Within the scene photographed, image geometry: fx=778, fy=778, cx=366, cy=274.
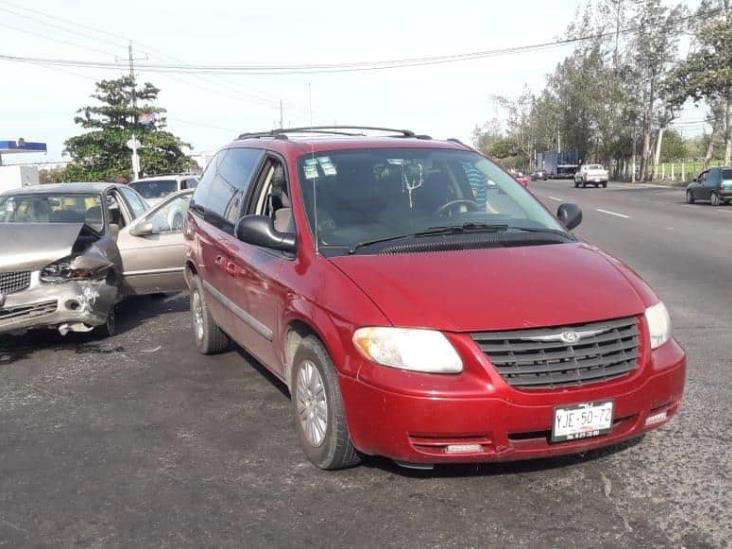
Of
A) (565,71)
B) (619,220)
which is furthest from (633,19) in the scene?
(619,220)

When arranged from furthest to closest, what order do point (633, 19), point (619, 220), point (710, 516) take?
point (633, 19) → point (619, 220) → point (710, 516)

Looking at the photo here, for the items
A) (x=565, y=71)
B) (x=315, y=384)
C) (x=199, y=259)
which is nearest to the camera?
(x=315, y=384)

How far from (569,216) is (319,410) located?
2247 mm

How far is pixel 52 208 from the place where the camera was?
27.7ft

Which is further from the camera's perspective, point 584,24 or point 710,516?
point 584,24

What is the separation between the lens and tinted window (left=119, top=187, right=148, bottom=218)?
30.4 ft

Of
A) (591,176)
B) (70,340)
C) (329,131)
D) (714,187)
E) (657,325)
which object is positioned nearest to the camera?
(657,325)

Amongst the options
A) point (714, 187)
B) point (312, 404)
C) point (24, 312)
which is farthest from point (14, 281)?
point (714, 187)

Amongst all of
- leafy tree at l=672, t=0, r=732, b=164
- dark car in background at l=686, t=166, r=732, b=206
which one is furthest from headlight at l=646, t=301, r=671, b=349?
leafy tree at l=672, t=0, r=732, b=164

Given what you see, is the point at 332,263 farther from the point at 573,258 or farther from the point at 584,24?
the point at 584,24

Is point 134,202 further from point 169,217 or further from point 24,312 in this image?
point 24,312

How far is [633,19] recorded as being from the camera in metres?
63.1

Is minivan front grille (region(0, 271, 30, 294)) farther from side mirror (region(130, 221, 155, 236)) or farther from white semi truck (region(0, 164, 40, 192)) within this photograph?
white semi truck (region(0, 164, 40, 192))

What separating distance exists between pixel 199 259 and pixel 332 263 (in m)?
2.62
